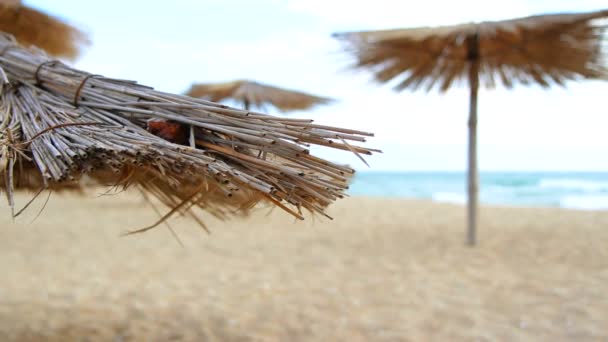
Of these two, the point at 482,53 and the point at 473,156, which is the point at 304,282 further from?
the point at 482,53

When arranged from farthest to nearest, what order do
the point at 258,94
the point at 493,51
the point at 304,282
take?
the point at 258,94, the point at 493,51, the point at 304,282

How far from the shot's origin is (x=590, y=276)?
3037 mm

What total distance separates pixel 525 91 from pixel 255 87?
2.37 m

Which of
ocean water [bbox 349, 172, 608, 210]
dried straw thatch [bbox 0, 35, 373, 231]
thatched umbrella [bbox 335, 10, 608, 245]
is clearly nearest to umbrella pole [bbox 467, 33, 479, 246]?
thatched umbrella [bbox 335, 10, 608, 245]

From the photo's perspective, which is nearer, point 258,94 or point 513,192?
point 258,94

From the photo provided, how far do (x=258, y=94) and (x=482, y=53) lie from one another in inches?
79.0

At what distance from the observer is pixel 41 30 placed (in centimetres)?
245

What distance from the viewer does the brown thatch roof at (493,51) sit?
3.29m

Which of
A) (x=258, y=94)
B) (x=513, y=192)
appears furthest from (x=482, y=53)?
(x=513, y=192)

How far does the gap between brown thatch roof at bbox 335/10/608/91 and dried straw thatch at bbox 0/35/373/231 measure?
2.57 m

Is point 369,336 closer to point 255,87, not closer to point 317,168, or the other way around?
point 317,168

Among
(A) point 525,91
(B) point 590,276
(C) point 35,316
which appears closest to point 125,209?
(C) point 35,316

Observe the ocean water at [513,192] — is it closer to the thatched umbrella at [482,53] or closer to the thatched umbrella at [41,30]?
the thatched umbrella at [482,53]

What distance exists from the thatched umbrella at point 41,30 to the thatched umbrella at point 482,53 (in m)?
1.63
